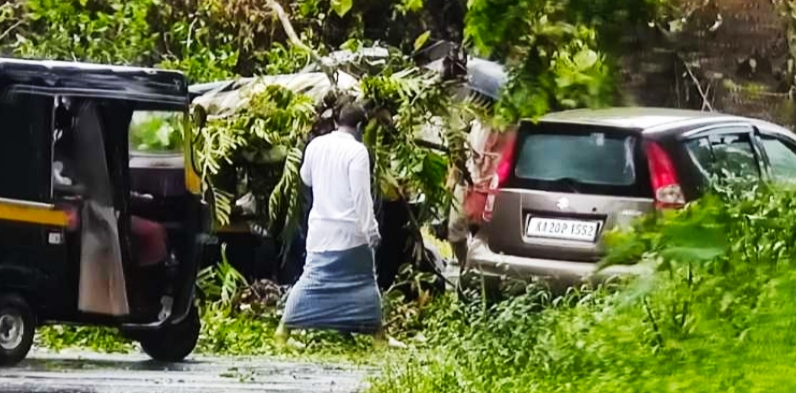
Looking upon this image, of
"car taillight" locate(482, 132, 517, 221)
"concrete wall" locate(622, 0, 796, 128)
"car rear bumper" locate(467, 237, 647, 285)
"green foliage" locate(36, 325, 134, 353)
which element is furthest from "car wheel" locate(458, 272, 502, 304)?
"green foliage" locate(36, 325, 134, 353)

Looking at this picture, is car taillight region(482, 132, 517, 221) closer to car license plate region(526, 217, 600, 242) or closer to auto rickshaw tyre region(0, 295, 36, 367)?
car license plate region(526, 217, 600, 242)

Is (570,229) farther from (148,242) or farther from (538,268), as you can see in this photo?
(148,242)

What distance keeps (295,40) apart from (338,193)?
37cm

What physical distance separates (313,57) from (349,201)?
337 millimetres

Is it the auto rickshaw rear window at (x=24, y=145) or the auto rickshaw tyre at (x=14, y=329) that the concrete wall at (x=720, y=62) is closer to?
the auto rickshaw rear window at (x=24, y=145)

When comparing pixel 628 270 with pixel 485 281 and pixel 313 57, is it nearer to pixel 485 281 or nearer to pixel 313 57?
pixel 485 281

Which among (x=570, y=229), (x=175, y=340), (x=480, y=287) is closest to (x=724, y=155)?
(x=570, y=229)

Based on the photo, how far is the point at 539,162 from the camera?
4.16 m

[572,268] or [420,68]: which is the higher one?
[420,68]

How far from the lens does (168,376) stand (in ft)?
13.6

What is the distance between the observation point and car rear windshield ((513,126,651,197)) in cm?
411

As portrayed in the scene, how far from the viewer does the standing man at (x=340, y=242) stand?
4191 mm

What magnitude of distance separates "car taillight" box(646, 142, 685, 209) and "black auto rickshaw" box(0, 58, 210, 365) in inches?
39.5

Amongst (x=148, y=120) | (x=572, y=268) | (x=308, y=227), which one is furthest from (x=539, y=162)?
(x=148, y=120)
